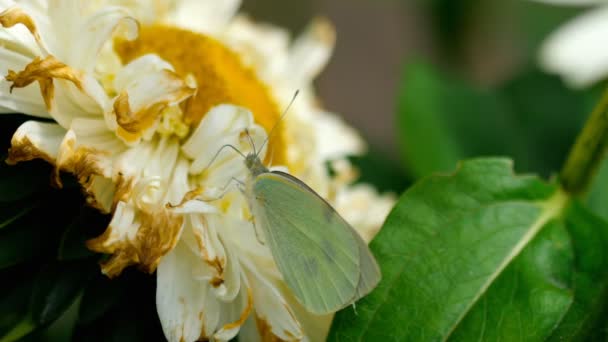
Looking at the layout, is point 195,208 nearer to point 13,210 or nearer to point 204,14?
point 13,210

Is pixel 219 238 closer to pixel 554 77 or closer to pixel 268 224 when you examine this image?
pixel 268 224

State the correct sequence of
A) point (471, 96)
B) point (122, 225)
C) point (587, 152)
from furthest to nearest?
point (471, 96)
point (587, 152)
point (122, 225)

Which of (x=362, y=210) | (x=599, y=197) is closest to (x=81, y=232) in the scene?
(x=362, y=210)

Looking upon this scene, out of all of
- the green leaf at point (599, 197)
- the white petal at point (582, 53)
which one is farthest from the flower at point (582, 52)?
the green leaf at point (599, 197)

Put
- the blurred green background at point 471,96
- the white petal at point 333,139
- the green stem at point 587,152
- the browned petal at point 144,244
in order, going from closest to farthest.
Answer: the browned petal at point 144,244 → the green stem at point 587,152 → the white petal at point 333,139 → the blurred green background at point 471,96

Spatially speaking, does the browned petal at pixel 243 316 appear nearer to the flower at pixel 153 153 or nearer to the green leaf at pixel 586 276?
the flower at pixel 153 153

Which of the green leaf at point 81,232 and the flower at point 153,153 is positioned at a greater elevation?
the flower at point 153,153
